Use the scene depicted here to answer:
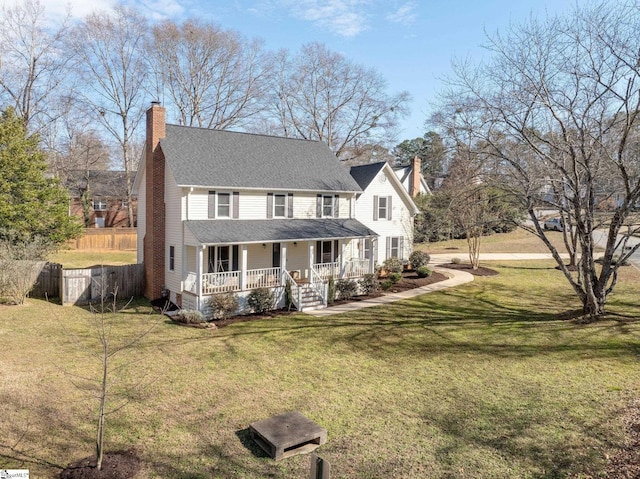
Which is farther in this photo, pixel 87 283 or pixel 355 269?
pixel 355 269

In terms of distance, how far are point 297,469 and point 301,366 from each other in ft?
15.7

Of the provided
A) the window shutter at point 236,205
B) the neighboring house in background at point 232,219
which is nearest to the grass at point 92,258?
the neighboring house in background at point 232,219

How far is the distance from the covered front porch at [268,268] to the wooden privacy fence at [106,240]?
22292 millimetres

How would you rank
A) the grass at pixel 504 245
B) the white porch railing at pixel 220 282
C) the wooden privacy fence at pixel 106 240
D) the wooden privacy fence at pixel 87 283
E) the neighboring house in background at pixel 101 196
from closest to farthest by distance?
the white porch railing at pixel 220 282
the wooden privacy fence at pixel 87 283
the wooden privacy fence at pixel 106 240
the grass at pixel 504 245
the neighboring house in background at pixel 101 196

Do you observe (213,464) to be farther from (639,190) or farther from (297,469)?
(639,190)

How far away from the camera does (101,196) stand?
45.8m

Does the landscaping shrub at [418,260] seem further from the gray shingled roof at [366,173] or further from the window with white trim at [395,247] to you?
the gray shingled roof at [366,173]

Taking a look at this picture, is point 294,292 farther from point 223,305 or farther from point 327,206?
point 327,206

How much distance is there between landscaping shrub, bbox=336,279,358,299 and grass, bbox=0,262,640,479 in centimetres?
350

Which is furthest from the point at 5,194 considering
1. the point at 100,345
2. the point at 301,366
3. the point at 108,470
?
the point at 108,470

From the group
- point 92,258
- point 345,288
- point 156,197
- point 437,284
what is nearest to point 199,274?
point 156,197

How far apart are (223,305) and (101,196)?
3576 centimetres

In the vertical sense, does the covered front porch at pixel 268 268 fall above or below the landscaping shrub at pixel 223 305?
above

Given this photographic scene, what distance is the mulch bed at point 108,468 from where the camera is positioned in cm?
631
